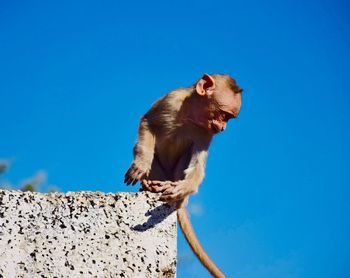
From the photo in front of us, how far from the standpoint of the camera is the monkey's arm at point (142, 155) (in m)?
5.16

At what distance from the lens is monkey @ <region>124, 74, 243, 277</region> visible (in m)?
5.90

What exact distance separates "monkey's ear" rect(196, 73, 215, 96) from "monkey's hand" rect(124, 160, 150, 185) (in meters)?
1.35

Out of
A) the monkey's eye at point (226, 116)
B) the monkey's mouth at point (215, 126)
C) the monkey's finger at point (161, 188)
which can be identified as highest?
the monkey's eye at point (226, 116)

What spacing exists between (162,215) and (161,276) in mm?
342

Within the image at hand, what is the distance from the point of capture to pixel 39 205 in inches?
119

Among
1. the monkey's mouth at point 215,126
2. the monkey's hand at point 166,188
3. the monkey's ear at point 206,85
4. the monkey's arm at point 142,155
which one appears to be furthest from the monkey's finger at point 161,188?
the monkey's ear at point 206,85

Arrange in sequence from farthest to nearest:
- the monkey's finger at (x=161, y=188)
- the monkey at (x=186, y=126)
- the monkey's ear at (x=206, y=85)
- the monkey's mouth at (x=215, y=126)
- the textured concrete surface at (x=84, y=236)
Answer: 1. the monkey's ear at (x=206, y=85)
2. the monkey's mouth at (x=215, y=126)
3. the monkey at (x=186, y=126)
4. the monkey's finger at (x=161, y=188)
5. the textured concrete surface at (x=84, y=236)

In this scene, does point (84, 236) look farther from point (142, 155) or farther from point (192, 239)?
point (192, 239)

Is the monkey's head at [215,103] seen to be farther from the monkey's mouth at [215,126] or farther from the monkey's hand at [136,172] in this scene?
the monkey's hand at [136,172]

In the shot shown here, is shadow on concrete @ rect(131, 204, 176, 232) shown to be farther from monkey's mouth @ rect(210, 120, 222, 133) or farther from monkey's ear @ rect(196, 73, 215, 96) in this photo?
monkey's ear @ rect(196, 73, 215, 96)

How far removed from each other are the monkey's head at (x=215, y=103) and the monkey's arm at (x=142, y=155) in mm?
580

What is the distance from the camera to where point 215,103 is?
6.29m

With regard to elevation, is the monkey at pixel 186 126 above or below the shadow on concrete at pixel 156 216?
above

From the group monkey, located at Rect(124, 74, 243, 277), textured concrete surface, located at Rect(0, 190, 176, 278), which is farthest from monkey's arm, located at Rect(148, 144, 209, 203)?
textured concrete surface, located at Rect(0, 190, 176, 278)
